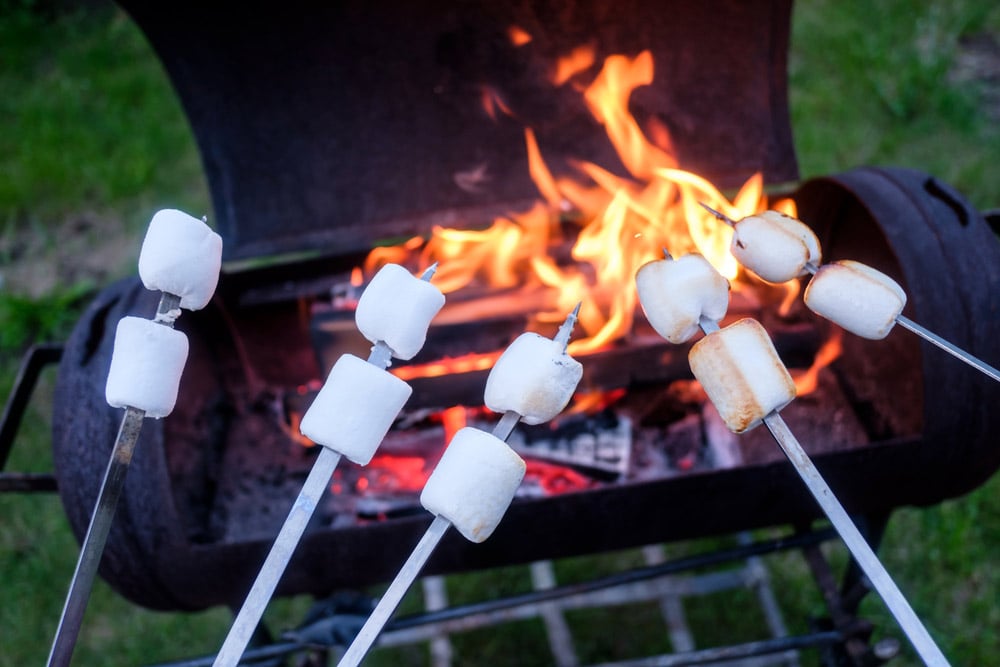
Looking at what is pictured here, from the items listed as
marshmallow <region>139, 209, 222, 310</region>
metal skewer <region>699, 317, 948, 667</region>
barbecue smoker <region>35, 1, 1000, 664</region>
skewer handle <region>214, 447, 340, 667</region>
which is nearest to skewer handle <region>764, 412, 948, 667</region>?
metal skewer <region>699, 317, 948, 667</region>

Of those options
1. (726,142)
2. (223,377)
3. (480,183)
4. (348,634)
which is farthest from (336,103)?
(348,634)

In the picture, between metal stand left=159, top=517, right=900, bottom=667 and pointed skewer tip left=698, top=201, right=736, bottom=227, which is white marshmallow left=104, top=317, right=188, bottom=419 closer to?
metal stand left=159, top=517, right=900, bottom=667

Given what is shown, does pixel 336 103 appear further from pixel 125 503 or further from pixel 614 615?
pixel 614 615

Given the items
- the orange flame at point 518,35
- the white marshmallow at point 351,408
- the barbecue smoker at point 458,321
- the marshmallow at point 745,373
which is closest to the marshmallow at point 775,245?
the marshmallow at point 745,373

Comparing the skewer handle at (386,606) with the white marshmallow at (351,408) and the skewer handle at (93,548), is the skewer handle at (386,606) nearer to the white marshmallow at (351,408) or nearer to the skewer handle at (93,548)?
the white marshmallow at (351,408)

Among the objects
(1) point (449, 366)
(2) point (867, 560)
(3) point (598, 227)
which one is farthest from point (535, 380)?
(3) point (598, 227)

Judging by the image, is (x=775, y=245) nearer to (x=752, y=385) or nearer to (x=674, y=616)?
(x=752, y=385)
